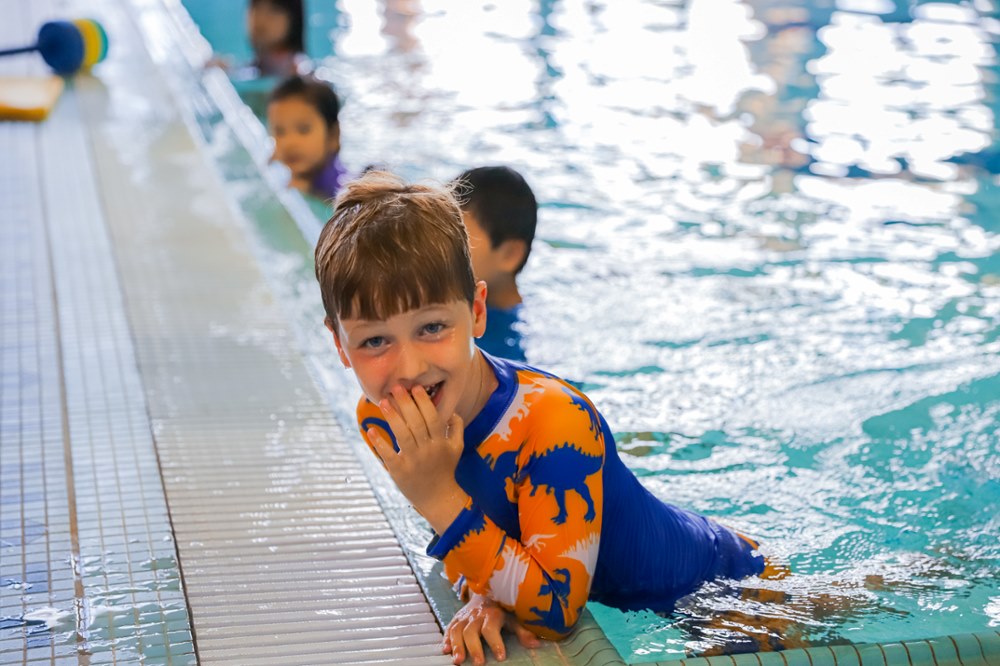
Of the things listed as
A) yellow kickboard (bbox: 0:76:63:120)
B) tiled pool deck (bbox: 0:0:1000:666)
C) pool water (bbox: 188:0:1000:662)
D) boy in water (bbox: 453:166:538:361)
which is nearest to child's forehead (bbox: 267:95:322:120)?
tiled pool deck (bbox: 0:0:1000:666)

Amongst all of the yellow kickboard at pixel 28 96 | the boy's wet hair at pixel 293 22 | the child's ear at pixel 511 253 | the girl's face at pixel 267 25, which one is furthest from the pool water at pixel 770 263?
the yellow kickboard at pixel 28 96

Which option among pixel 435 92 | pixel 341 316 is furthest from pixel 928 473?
pixel 435 92

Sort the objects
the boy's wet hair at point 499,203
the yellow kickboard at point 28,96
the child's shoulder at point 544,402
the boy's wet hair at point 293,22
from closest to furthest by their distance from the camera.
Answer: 1. the child's shoulder at point 544,402
2. the boy's wet hair at point 499,203
3. the yellow kickboard at point 28,96
4. the boy's wet hair at point 293,22

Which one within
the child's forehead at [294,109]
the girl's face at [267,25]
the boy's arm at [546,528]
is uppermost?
the boy's arm at [546,528]

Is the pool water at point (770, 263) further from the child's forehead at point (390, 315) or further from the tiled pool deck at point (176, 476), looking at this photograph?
the child's forehead at point (390, 315)

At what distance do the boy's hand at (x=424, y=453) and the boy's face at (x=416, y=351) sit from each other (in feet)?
0.09

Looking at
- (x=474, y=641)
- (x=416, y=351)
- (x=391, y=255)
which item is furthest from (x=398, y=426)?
(x=474, y=641)

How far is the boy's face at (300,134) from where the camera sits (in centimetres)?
537

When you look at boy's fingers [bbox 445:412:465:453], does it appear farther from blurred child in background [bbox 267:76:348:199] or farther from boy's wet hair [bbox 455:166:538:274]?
blurred child in background [bbox 267:76:348:199]

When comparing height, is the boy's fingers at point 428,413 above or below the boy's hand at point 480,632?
above

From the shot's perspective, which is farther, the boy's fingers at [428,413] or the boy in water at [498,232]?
the boy in water at [498,232]

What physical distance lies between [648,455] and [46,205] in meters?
2.96

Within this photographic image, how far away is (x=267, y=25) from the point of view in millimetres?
7883

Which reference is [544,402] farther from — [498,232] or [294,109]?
[294,109]
